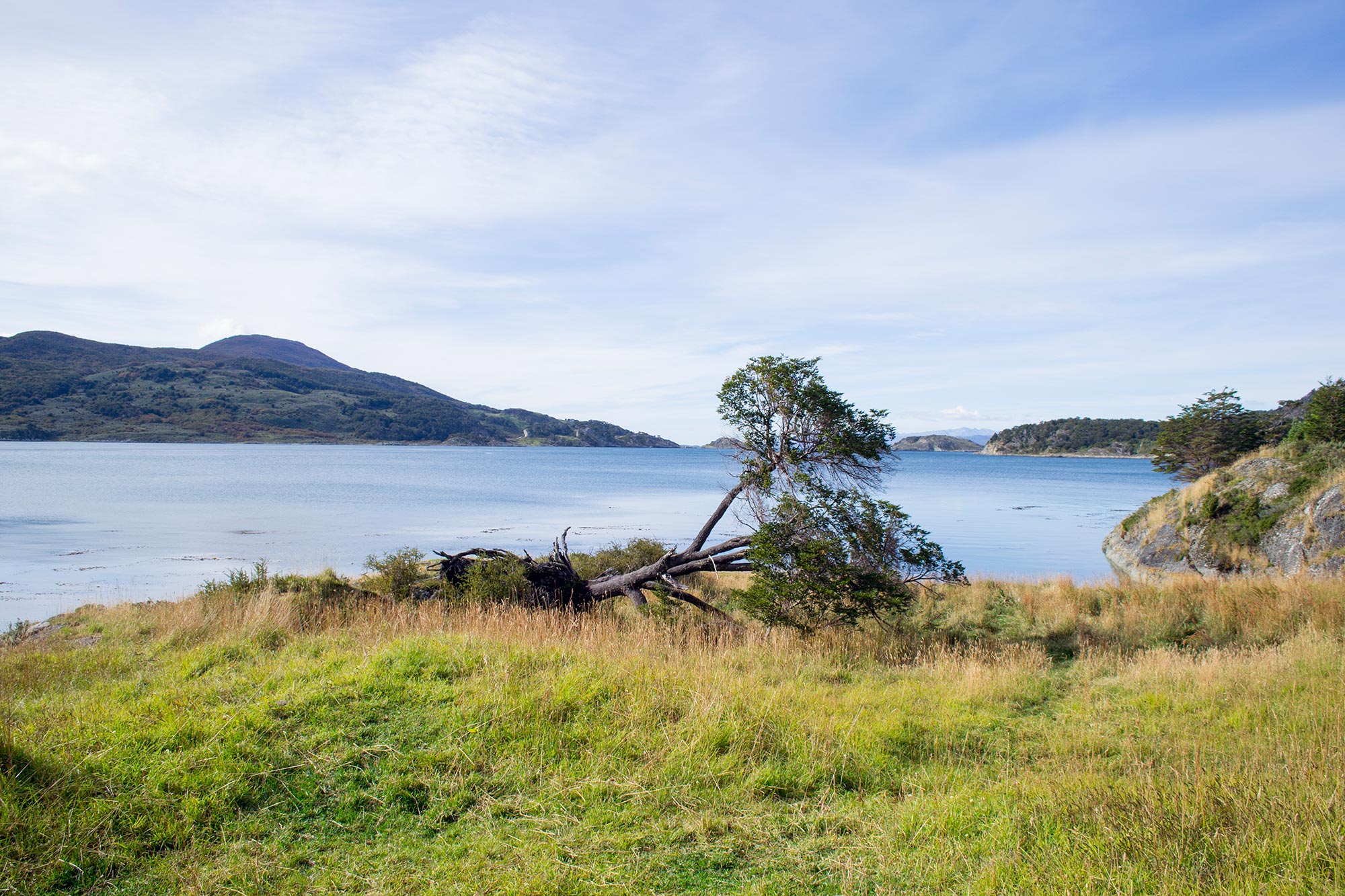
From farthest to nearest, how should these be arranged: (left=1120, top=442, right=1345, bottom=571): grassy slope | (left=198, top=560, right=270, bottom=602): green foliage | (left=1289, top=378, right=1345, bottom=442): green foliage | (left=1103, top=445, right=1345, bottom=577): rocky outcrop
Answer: (left=1289, top=378, right=1345, bottom=442): green foliage
(left=1120, top=442, right=1345, bottom=571): grassy slope
(left=1103, top=445, right=1345, bottom=577): rocky outcrop
(left=198, top=560, right=270, bottom=602): green foliage

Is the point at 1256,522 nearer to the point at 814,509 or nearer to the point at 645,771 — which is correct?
the point at 814,509

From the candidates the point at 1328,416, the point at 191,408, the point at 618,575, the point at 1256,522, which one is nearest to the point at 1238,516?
the point at 1256,522

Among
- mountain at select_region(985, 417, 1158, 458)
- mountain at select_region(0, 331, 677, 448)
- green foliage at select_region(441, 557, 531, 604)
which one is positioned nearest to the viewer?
green foliage at select_region(441, 557, 531, 604)

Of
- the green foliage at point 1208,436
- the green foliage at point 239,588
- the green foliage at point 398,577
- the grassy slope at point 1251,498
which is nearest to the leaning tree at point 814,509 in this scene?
the green foliage at point 398,577

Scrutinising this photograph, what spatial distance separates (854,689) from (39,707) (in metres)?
7.62

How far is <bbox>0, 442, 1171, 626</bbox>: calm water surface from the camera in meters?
22.5

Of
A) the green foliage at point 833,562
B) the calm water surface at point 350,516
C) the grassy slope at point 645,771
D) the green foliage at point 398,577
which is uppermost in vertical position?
the green foliage at point 833,562

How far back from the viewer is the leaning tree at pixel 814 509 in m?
10.6

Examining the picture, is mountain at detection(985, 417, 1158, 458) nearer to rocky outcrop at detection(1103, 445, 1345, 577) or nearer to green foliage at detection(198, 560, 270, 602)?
rocky outcrop at detection(1103, 445, 1345, 577)

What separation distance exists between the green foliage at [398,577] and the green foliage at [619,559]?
3299 mm

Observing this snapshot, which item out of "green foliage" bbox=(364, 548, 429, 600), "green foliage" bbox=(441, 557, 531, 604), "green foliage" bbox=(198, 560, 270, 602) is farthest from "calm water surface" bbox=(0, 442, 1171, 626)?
"green foliage" bbox=(364, 548, 429, 600)

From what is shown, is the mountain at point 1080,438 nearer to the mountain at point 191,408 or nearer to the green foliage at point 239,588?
the mountain at point 191,408

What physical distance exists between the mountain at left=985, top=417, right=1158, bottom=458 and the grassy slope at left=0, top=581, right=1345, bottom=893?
159 metres

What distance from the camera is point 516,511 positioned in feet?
142
